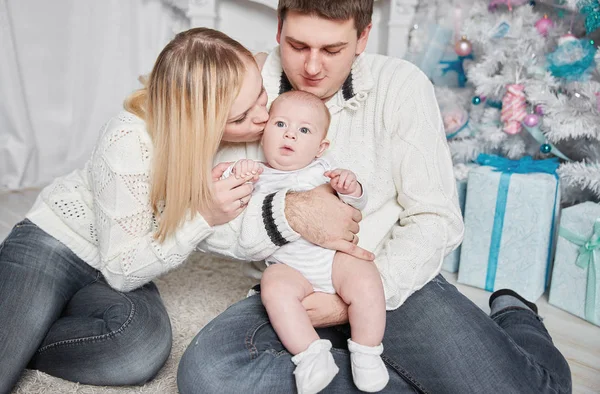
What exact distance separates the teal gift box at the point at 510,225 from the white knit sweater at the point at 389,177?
631mm

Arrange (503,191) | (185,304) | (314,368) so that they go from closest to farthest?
(314,368), (185,304), (503,191)

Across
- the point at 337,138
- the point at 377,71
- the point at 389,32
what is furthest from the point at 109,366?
the point at 389,32

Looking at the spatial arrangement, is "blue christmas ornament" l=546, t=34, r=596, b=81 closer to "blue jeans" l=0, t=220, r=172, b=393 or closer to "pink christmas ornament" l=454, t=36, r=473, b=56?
"pink christmas ornament" l=454, t=36, r=473, b=56

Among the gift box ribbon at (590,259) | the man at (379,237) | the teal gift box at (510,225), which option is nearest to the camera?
the man at (379,237)

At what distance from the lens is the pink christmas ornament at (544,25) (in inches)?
82.7

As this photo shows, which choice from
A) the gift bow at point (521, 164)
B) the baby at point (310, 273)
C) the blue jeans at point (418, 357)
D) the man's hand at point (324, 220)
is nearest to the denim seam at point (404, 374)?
the blue jeans at point (418, 357)

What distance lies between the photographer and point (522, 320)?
1555 millimetres

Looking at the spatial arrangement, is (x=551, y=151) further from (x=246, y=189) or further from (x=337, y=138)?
(x=246, y=189)

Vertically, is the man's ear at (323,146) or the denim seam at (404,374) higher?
A: the man's ear at (323,146)

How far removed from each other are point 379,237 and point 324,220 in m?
0.22

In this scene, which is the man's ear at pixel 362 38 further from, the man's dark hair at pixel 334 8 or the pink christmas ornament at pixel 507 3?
the pink christmas ornament at pixel 507 3

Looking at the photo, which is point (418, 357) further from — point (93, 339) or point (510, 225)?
point (510, 225)

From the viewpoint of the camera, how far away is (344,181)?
4.39 feet

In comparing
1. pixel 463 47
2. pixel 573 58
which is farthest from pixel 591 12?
pixel 463 47
